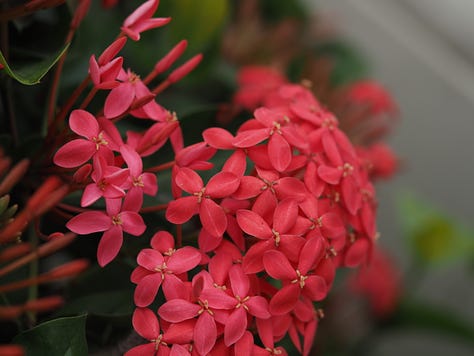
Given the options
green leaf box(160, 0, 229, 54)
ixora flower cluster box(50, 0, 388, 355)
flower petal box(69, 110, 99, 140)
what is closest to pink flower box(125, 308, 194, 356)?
ixora flower cluster box(50, 0, 388, 355)

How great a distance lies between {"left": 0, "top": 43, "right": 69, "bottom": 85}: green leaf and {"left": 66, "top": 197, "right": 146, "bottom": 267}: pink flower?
0.08m

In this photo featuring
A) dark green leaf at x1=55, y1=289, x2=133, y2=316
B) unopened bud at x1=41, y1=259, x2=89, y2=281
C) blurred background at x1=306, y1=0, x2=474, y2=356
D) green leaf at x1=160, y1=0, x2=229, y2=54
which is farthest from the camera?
blurred background at x1=306, y1=0, x2=474, y2=356

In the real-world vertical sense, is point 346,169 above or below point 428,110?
above

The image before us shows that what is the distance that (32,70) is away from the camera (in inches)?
15.3

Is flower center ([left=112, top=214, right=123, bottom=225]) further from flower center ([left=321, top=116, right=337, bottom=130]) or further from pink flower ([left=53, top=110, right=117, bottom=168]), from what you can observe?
flower center ([left=321, top=116, right=337, bottom=130])

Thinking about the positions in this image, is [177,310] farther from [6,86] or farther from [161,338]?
[6,86]

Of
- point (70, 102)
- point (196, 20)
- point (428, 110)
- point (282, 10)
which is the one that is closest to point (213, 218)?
point (70, 102)

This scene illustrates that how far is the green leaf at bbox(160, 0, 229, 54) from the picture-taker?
0.59 meters

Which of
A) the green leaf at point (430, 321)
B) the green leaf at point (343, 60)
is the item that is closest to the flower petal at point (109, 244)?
the green leaf at point (343, 60)

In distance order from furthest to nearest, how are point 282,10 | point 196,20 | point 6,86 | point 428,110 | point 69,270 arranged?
point 428,110
point 282,10
point 196,20
point 6,86
point 69,270

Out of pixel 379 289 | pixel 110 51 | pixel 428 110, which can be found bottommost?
pixel 379 289

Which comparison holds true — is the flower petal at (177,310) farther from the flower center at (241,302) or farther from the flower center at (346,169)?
the flower center at (346,169)

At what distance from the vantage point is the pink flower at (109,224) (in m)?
0.34

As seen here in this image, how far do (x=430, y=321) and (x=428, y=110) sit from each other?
1.34ft
